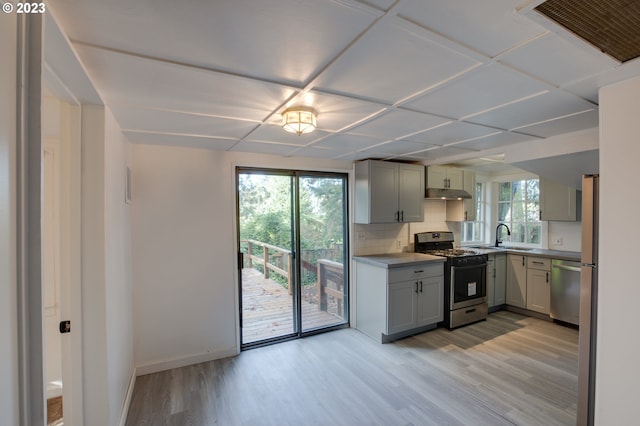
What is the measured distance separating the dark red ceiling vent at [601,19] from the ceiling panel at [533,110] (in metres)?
0.51

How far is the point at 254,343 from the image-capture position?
11.6 ft

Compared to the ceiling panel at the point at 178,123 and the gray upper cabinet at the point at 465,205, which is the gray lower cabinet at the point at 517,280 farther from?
the ceiling panel at the point at 178,123

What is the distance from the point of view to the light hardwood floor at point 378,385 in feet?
7.50

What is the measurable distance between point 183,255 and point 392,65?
274 cm

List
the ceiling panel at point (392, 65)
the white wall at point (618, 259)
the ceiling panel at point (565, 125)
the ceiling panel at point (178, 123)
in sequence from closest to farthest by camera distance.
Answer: the ceiling panel at point (392, 65), the white wall at point (618, 259), the ceiling panel at point (178, 123), the ceiling panel at point (565, 125)

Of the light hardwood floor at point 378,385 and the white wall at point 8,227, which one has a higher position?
the white wall at point 8,227

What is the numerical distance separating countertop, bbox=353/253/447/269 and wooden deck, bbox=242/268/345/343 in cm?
88

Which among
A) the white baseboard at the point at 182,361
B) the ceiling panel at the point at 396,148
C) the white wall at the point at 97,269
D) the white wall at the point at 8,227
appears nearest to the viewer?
the white wall at the point at 8,227

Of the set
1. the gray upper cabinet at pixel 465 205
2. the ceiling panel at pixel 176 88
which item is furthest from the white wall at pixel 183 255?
the gray upper cabinet at pixel 465 205

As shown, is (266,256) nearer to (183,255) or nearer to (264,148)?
(183,255)

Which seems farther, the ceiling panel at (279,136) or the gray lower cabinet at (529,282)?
the gray lower cabinet at (529,282)

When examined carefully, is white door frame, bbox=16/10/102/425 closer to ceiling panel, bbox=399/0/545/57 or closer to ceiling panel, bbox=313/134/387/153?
ceiling panel, bbox=399/0/545/57

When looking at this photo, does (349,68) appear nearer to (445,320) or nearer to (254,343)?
(254,343)

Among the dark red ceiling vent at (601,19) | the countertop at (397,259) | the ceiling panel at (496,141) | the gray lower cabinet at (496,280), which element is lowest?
the gray lower cabinet at (496,280)
